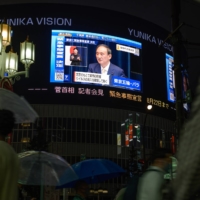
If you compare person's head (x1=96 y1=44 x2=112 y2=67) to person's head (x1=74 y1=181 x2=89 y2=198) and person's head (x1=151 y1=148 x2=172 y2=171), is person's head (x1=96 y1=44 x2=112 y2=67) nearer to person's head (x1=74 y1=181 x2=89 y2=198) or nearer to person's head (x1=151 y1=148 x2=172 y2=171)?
person's head (x1=74 y1=181 x2=89 y2=198)

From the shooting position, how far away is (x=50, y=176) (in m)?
8.65

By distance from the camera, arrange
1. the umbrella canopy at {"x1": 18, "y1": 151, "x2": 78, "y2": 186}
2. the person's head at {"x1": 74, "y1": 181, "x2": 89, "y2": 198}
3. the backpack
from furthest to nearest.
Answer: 1. the umbrella canopy at {"x1": 18, "y1": 151, "x2": 78, "y2": 186}
2. the person's head at {"x1": 74, "y1": 181, "x2": 89, "y2": 198}
3. the backpack

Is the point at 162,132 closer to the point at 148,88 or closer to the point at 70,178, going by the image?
the point at 148,88

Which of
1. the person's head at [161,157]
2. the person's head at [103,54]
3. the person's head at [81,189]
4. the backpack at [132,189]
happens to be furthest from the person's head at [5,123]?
the person's head at [103,54]

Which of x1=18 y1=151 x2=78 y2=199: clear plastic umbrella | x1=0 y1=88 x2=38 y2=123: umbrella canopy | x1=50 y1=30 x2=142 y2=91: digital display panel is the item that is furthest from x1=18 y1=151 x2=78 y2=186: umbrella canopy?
x1=50 y1=30 x2=142 y2=91: digital display panel

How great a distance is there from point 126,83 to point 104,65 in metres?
4.14

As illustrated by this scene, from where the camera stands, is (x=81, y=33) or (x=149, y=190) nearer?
(x=149, y=190)

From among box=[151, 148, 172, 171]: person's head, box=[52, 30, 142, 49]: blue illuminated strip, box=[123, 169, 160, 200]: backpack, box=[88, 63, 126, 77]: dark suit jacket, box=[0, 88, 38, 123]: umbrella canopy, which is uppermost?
box=[52, 30, 142, 49]: blue illuminated strip

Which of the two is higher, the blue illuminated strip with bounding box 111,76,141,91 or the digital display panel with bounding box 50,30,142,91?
the digital display panel with bounding box 50,30,142,91

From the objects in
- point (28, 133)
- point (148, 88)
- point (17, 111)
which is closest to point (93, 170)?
point (17, 111)

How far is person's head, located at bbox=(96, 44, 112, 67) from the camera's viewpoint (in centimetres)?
5584

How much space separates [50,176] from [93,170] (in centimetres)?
95

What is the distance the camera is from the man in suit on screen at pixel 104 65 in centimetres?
5550

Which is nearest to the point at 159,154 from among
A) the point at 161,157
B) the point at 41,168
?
the point at 161,157
